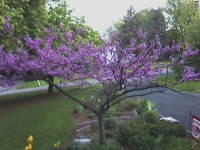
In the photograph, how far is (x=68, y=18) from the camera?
15.4 meters

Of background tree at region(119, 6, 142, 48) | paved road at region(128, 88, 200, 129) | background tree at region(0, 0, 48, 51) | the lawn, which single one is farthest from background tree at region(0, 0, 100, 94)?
background tree at region(119, 6, 142, 48)

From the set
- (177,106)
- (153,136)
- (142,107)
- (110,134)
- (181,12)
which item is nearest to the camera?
(153,136)

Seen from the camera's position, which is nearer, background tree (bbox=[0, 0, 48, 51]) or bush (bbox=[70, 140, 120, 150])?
bush (bbox=[70, 140, 120, 150])

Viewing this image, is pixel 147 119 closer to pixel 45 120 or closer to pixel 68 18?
pixel 45 120

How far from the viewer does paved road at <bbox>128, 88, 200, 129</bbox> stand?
9.65m

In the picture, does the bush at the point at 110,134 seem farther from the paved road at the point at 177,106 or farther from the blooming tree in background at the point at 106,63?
the paved road at the point at 177,106

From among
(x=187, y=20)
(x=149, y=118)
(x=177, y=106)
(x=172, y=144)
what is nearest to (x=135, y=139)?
(x=172, y=144)

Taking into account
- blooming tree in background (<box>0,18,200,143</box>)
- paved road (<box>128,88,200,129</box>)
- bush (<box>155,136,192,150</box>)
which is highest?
blooming tree in background (<box>0,18,200,143</box>)

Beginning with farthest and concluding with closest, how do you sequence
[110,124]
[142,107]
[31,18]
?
1. [31,18]
2. [142,107]
3. [110,124]

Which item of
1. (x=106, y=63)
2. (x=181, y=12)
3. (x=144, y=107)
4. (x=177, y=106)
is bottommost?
(x=177, y=106)

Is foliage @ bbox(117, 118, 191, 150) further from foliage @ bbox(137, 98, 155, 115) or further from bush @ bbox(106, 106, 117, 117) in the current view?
bush @ bbox(106, 106, 117, 117)

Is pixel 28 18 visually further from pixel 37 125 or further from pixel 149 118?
pixel 149 118

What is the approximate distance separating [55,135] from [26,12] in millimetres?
8461

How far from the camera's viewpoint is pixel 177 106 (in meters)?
11.5
